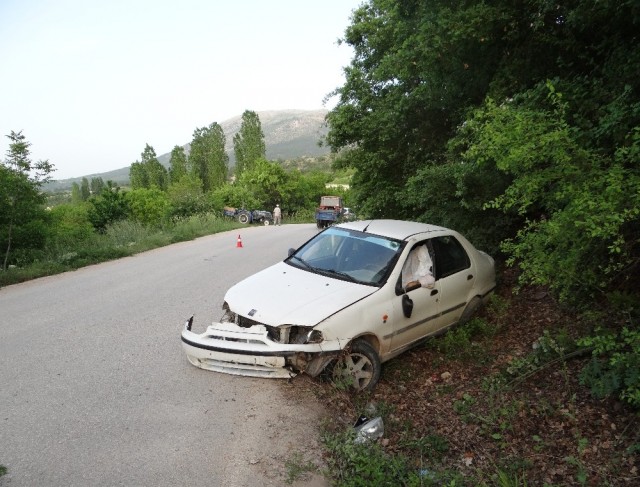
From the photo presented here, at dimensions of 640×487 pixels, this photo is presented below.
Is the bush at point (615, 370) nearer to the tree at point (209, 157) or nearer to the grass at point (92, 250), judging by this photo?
the grass at point (92, 250)

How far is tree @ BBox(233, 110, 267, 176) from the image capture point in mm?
59844

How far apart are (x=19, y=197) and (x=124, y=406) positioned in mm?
9593

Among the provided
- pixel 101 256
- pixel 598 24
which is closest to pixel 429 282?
pixel 598 24

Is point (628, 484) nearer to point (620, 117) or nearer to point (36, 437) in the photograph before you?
point (620, 117)

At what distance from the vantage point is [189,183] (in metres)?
52.6

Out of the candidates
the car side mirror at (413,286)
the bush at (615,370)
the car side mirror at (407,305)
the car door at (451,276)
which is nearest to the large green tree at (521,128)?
the bush at (615,370)

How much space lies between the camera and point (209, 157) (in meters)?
58.9

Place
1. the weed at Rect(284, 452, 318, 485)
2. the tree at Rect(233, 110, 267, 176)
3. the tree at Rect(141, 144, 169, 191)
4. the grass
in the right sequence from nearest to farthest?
1. the weed at Rect(284, 452, 318, 485)
2. the grass
3. the tree at Rect(233, 110, 267, 176)
4. the tree at Rect(141, 144, 169, 191)

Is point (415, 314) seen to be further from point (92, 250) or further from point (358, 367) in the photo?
point (92, 250)

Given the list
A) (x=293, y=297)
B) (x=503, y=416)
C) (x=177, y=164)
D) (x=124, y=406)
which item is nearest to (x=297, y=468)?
(x=293, y=297)

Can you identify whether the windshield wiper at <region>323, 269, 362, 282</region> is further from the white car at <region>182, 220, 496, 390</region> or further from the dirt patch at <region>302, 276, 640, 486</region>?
the dirt patch at <region>302, 276, 640, 486</region>

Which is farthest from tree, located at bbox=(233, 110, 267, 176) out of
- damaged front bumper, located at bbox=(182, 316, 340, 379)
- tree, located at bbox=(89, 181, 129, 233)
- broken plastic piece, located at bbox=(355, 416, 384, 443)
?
broken plastic piece, located at bbox=(355, 416, 384, 443)

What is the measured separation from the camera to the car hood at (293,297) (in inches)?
167

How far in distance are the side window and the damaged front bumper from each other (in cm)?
212
